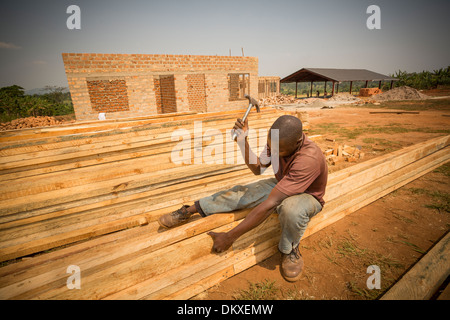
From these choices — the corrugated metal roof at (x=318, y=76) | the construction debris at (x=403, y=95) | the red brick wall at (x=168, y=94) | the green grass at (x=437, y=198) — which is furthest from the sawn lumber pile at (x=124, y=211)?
the construction debris at (x=403, y=95)

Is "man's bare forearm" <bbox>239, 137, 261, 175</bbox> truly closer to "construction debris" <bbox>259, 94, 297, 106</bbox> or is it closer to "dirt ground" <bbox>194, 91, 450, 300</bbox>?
"dirt ground" <bbox>194, 91, 450, 300</bbox>

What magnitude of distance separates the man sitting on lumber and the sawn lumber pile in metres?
0.17

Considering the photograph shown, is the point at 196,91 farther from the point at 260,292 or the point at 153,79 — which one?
the point at 260,292

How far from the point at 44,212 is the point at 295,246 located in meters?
2.94

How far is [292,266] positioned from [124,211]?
6.92 feet

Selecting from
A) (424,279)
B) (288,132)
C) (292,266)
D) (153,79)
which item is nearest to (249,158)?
(288,132)

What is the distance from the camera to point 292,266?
1.91m

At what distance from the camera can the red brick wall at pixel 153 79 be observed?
806cm

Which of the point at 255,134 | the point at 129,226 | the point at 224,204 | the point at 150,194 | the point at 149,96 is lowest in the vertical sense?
the point at 129,226

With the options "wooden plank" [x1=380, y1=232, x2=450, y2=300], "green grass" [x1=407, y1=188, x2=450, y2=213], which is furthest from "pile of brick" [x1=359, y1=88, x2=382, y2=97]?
"wooden plank" [x1=380, y1=232, x2=450, y2=300]

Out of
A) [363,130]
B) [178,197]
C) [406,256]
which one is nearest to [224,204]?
[178,197]

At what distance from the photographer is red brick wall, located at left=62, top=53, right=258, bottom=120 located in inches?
317

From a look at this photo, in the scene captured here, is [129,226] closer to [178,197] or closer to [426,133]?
[178,197]
